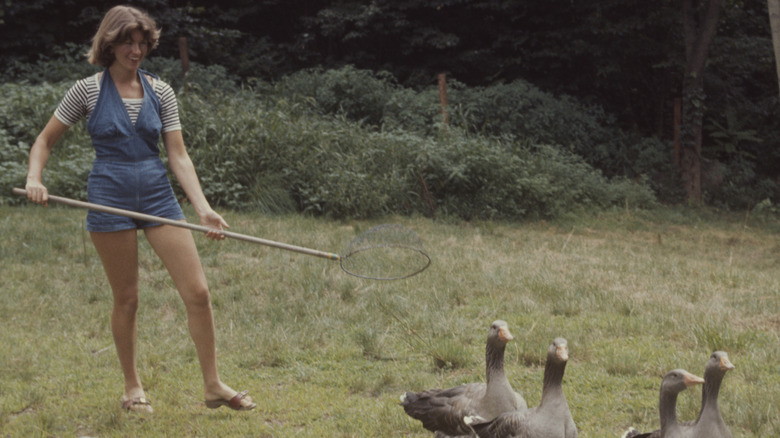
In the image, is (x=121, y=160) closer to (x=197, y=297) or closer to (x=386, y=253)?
(x=197, y=297)

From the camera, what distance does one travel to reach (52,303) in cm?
714

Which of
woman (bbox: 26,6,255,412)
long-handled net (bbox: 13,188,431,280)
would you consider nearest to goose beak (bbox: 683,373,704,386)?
long-handled net (bbox: 13,188,431,280)

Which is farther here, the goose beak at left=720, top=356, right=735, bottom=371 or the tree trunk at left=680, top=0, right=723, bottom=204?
the tree trunk at left=680, top=0, right=723, bottom=204

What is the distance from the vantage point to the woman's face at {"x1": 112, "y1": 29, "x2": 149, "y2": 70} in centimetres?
416

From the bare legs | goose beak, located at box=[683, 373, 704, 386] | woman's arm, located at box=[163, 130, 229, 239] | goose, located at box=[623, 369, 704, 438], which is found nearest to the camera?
goose beak, located at box=[683, 373, 704, 386]

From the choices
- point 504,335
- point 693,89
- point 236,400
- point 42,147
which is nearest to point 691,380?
point 504,335

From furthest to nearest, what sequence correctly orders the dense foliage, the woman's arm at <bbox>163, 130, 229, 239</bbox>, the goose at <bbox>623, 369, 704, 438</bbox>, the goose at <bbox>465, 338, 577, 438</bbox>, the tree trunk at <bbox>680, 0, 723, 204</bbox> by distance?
the tree trunk at <bbox>680, 0, 723, 204</bbox> < the dense foliage < the woman's arm at <bbox>163, 130, 229, 239</bbox> < the goose at <bbox>465, 338, 577, 438</bbox> < the goose at <bbox>623, 369, 704, 438</bbox>

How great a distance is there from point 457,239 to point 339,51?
43.1 feet

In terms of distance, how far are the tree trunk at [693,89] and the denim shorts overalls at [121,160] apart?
1522cm

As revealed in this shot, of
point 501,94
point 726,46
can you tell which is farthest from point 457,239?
point 726,46

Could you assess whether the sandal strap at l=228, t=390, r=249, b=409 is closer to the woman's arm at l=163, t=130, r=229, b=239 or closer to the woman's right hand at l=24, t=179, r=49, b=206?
the woman's arm at l=163, t=130, r=229, b=239

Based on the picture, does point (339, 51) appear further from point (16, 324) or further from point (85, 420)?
point (85, 420)

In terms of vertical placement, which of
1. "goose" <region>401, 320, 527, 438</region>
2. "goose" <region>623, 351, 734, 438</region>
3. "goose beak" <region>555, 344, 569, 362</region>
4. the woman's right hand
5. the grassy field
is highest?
the woman's right hand

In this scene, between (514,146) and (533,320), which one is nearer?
(533,320)
